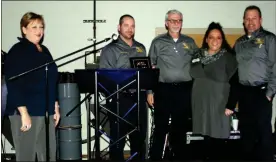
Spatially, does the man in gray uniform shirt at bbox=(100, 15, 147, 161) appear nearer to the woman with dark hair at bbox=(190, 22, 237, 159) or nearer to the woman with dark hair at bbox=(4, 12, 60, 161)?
the woman with dark hair at bbox=(190, 22, 237, 159)

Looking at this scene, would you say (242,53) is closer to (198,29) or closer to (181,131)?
(181,131)

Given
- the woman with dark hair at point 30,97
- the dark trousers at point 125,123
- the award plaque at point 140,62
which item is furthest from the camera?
the dark trousers at point 125,123

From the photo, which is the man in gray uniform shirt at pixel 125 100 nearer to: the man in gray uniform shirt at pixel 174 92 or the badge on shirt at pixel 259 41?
the man in gray uniform shirt at pixel 174 92

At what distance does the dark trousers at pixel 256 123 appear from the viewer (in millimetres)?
3742

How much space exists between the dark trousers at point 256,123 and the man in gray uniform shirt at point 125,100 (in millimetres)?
1026

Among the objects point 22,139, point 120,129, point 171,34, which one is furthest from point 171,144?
point 22,139

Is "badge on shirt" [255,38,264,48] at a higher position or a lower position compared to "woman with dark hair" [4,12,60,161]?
higher

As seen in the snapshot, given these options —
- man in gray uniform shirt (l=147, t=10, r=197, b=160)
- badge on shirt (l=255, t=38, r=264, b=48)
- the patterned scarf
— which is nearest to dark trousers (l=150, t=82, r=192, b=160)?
man in gray uniform shirt (l=147, t=10, r=197, b=160)

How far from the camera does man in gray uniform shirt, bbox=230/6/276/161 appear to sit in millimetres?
3750

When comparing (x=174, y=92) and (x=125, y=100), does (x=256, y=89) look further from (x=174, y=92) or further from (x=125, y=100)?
(x=125, y=100)

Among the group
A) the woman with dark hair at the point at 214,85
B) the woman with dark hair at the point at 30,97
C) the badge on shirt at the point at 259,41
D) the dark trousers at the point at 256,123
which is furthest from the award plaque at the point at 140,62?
the badge on shirt at the point at 259,41

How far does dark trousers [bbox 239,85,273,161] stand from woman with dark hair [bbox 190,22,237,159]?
165 mm

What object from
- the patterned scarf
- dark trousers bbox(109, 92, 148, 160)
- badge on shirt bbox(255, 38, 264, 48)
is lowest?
dark trousers bbox(109, 92, 148, 160)

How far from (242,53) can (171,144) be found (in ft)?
4.07
